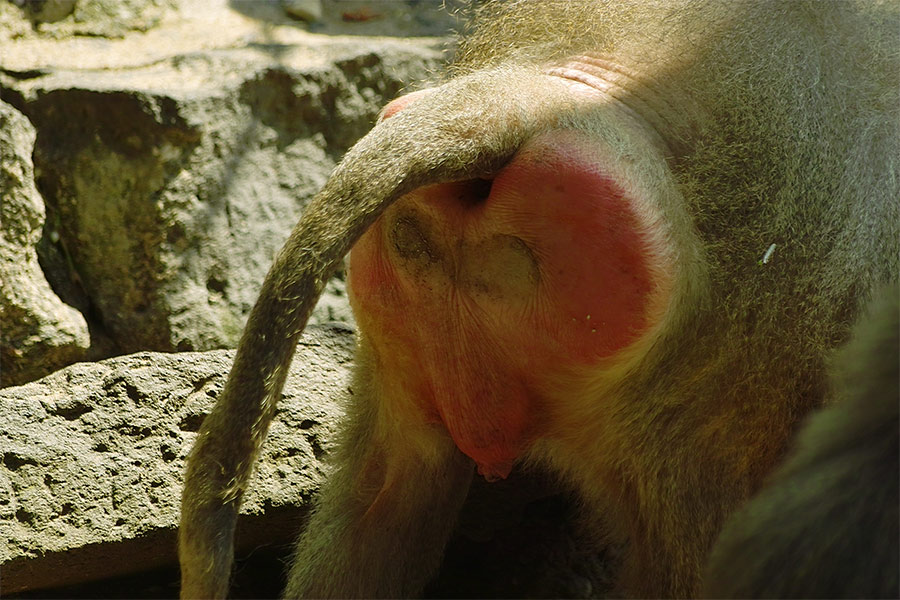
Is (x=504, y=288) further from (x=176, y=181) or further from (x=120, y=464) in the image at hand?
(x=176, y=181)

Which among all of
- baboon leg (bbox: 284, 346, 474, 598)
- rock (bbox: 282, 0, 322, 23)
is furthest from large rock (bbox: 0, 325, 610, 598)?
rock (bbox: 282, 0, 322, 23)

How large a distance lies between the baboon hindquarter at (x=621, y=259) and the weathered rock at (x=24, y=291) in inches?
49.7

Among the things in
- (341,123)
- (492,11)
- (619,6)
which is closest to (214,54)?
(341,123)

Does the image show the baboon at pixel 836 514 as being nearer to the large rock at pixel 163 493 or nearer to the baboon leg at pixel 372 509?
the baboon leg at pixel 372 509

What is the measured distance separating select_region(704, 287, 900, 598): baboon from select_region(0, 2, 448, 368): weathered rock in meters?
2.19

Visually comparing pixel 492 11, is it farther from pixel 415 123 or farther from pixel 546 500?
pixel 546 500

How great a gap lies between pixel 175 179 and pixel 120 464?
119 centimetres

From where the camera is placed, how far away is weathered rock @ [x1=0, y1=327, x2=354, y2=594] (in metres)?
1.97

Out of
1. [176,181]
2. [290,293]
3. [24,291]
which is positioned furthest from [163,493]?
[176,181]

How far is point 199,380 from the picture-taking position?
2.26m

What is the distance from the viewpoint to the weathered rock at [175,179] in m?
2.96

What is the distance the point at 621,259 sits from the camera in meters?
1.61

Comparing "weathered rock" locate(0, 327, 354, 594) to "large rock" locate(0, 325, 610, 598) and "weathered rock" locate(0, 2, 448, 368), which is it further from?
"weathered rock" locate(0, 2, 448, 368)

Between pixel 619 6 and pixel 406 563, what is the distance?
1254 millimetres
